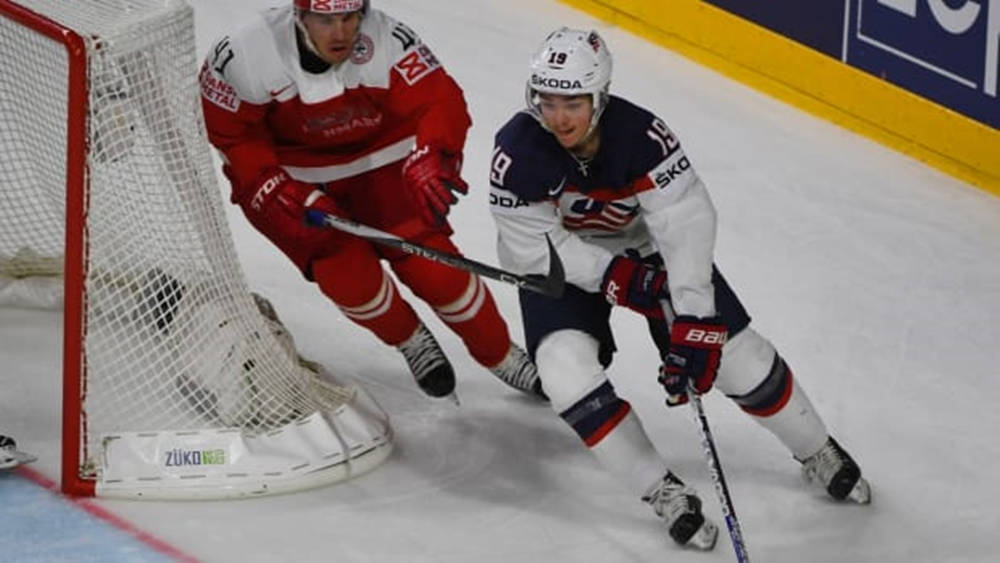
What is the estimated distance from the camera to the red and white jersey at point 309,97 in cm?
545

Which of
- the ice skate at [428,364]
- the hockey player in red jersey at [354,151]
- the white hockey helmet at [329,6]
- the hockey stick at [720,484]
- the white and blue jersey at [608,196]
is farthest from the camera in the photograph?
the ice skate at [428,364]

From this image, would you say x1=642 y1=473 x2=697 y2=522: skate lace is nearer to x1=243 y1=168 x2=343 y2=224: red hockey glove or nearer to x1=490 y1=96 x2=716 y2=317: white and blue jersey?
x1=490 y1=96 x2=716 y2=317: white and blue jersey

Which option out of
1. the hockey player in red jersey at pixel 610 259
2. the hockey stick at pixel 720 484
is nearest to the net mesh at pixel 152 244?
the hockey player in red jersey at pixel 610 259

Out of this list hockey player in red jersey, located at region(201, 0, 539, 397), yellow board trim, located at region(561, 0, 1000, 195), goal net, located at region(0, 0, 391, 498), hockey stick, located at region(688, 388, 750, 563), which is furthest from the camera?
yellow board trim, located at region(561, 0, 1000, 195)

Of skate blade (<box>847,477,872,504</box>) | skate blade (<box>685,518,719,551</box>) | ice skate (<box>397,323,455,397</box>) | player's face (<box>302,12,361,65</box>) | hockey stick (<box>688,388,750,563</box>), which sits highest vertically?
player's face (<box>302,12,361,65</box>)

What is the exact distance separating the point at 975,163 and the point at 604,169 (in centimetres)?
206

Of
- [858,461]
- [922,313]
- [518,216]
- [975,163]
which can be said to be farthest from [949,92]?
[518,216]

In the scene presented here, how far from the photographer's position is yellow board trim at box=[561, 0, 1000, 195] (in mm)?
6887

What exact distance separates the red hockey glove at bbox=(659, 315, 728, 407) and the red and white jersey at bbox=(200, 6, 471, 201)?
738 mm

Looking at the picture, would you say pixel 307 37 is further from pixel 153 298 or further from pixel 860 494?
pixel 860 494

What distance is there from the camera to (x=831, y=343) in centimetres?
607

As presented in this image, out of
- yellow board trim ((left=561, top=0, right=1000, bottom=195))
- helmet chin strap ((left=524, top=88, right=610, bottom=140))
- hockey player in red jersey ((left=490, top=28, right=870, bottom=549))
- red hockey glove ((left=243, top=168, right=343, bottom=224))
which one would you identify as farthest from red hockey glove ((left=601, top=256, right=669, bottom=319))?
yellow board trim ((left=561, top=0, right=1000, bottom=195))

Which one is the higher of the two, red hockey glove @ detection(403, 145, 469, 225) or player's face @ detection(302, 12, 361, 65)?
player's face @ detection(302, 12, 361, 65)

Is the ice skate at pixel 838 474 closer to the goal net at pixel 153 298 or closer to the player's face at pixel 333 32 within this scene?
the goal net at pixel 153 298
